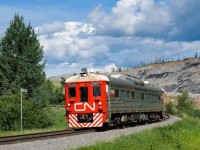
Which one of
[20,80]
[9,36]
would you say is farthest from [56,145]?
[9,36]

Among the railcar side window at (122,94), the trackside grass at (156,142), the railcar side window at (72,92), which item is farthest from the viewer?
the railcar side window at (122,94)

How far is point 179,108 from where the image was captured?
3359 inches

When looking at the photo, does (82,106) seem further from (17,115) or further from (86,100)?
(17,115)

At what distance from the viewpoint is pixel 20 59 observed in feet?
164

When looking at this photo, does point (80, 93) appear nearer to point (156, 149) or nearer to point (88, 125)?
point (88, 125)

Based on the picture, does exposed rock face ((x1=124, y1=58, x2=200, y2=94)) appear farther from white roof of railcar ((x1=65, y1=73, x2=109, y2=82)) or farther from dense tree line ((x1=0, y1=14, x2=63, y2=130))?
white roof of railcar ((x1=65, y1=73, x2=109, y2=82))

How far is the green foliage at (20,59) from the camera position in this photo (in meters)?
49.1

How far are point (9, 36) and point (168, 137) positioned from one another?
117 ft

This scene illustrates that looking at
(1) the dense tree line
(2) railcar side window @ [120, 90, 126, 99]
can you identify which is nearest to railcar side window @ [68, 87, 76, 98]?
(2) railcar side window @ [120, 90, 126, 99]

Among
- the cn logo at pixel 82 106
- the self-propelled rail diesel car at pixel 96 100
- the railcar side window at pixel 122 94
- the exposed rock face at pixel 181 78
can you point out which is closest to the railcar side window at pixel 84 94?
the self-propelled rail diesel car at pixel 96 100

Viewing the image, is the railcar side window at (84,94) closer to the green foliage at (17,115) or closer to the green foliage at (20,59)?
the green foliage at (17,115)

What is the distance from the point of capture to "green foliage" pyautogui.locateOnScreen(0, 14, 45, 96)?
161 ft

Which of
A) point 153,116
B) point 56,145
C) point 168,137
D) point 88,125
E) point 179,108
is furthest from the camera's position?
point 179,108

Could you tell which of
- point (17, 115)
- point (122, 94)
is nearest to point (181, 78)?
point (17, 115)
